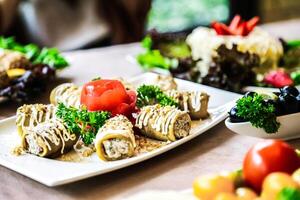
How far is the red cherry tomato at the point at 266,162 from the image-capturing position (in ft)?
3.28

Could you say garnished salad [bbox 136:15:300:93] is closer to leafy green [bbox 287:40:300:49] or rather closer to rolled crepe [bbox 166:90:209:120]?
leafy green [bbox 287:40:300:49]

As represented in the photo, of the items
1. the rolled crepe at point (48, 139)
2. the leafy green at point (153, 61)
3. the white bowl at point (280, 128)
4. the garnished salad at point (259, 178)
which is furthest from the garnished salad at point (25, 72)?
the garnished salad at point (259, 178)

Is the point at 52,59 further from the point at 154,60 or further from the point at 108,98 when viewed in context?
the point at 108,98

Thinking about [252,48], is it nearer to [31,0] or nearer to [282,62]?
[282,62]

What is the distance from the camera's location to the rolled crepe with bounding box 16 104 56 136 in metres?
1.50

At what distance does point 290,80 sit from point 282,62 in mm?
309

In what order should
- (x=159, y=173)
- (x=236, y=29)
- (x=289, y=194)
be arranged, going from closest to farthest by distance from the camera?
(x=289, y=194), (x=159, y=173), (x=236, y=29)

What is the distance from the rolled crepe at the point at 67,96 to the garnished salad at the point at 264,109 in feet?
1.52

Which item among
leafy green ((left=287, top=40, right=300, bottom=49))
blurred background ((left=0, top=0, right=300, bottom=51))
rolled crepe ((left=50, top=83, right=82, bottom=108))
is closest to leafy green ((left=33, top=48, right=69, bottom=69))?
rolled crepe ((left=50, top=83, right=82, bottom=108))

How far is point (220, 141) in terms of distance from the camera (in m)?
1.49

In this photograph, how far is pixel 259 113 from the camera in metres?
1.36

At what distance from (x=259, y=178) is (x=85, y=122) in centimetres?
54

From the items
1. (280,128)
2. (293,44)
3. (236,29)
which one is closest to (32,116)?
(280,128)

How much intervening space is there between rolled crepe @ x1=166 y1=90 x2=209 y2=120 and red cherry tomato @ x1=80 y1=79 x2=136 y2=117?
0.13 metres
